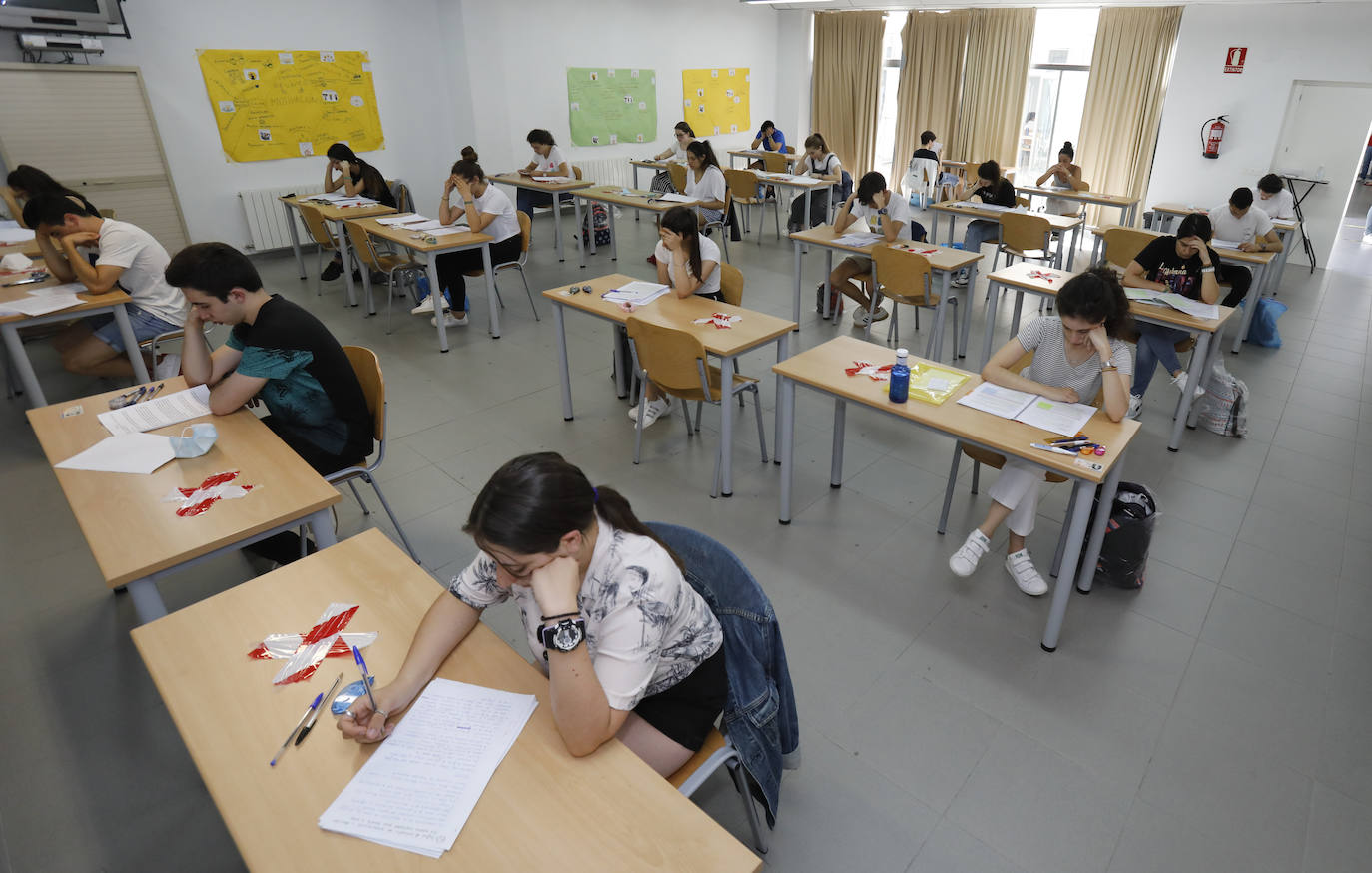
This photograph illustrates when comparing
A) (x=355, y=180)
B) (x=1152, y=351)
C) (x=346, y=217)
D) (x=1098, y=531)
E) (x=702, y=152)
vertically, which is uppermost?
(x=702, y=152)

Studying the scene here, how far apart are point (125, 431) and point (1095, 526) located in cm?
331

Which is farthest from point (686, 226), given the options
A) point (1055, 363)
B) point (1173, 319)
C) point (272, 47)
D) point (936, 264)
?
point (272, 47)

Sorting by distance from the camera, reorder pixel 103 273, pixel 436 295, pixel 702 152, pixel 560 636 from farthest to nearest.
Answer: pixel 702 152, pixel 436 295, pixel 103 273, pixel 560 636

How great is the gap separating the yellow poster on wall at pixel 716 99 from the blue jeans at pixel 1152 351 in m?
8.08

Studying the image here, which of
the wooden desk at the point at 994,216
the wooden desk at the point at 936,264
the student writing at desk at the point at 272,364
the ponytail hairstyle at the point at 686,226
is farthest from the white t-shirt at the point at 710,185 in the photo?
the student writing at desk at the point at 272,364

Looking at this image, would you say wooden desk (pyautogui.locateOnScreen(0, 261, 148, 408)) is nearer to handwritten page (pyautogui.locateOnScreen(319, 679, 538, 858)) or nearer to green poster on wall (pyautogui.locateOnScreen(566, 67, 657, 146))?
handwritten page (pyautogui.locateOnScreen(319, 679, 538, 858))

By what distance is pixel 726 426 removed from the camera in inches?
128

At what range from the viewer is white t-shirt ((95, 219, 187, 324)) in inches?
147

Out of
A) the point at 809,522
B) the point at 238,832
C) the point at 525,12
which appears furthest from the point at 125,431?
the point at 525,12

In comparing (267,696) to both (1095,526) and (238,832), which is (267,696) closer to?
(238,832)

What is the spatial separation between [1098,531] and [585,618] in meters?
2.12

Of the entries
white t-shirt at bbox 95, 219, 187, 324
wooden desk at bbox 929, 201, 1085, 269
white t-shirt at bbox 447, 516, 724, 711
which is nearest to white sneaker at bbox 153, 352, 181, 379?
white t-shirt at bbox 95, 219, 187, 324

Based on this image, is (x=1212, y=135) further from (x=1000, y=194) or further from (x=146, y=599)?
(x=146, y=599)

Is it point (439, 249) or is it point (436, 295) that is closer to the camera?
point (439, 249)
